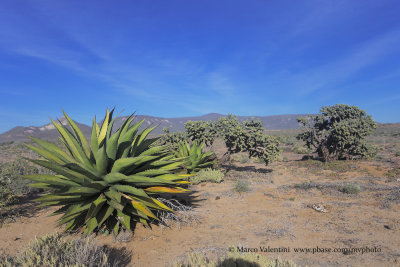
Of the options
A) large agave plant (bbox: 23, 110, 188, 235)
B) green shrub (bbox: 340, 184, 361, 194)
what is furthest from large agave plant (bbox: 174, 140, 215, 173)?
green shrub (bbox: 340, 184, 361, 194)

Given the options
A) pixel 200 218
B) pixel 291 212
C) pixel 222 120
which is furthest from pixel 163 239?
pixel 222 120

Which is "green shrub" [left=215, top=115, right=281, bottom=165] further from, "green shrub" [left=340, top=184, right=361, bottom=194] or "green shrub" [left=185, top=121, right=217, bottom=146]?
"green shrub" [left=340, top=184, right=361, bottom=194]

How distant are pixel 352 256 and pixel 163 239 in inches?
128

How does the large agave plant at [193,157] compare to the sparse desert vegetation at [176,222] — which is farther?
the large agave plant at [193,157]

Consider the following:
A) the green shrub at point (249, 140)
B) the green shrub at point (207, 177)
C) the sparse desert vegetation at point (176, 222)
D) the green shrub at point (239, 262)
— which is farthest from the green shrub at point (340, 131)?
the green shrub at point (239, 262)

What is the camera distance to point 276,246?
4016mm

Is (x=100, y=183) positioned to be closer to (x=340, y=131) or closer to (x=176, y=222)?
(x=176, y=222)

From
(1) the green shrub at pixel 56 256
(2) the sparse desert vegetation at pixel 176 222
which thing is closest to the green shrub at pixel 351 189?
(2) the sparse desert vegetation at pixel 176 222

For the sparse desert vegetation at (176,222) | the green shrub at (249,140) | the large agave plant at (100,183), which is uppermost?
the green shrub at (249,140)

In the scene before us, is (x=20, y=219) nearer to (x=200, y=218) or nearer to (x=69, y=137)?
(x=69, y=137)

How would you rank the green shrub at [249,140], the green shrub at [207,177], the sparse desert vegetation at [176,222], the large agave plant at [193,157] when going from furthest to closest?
the green shrub at [249,140] → the green shrub at [207,177] → the large agave plant at [193,157] → the sparse desert vegetation at [176,222]

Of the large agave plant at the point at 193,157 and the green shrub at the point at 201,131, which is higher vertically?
the green shrub at the point at 201,131

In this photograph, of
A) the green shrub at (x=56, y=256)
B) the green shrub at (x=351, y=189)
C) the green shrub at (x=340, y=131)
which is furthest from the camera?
the green shrub at (x=340, y=131)

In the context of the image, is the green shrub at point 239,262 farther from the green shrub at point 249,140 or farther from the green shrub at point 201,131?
the green shrub at point 201,131
